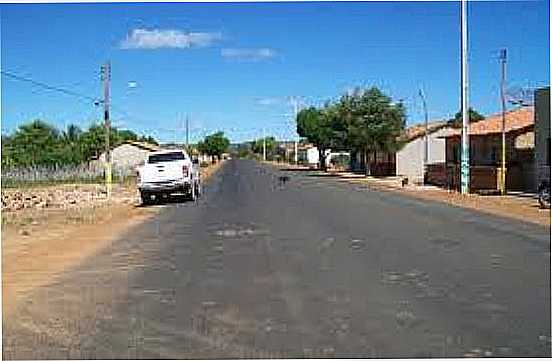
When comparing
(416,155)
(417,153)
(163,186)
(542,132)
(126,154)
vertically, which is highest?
(126,154)

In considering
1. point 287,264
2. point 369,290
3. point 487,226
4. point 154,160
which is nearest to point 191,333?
point 369,290

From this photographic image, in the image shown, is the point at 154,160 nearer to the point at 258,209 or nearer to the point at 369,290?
the point at 258,209

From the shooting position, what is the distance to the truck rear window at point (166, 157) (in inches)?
1387

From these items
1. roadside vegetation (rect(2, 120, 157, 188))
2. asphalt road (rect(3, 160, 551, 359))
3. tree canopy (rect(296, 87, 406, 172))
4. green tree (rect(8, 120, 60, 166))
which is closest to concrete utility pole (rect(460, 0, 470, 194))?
asphalt road (rect(3, 160, 551, 359))

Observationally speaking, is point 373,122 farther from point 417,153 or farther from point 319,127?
point 319,127

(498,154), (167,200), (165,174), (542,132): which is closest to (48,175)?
(167,200)

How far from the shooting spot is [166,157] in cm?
3553

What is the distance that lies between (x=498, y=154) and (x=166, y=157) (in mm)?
22279

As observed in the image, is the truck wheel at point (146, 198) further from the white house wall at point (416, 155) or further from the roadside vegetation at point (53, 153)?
the white house wall at point (416, 155)

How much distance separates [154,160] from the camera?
35.4 meters

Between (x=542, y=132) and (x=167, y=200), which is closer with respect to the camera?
(x=542, y=132)

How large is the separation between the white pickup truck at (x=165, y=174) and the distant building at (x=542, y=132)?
14194mm

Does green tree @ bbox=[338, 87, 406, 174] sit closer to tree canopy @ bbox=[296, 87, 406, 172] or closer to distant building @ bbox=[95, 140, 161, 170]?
tree canopy @ bbox=[296, 87, 406, 172]

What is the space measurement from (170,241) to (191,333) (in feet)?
33.3
